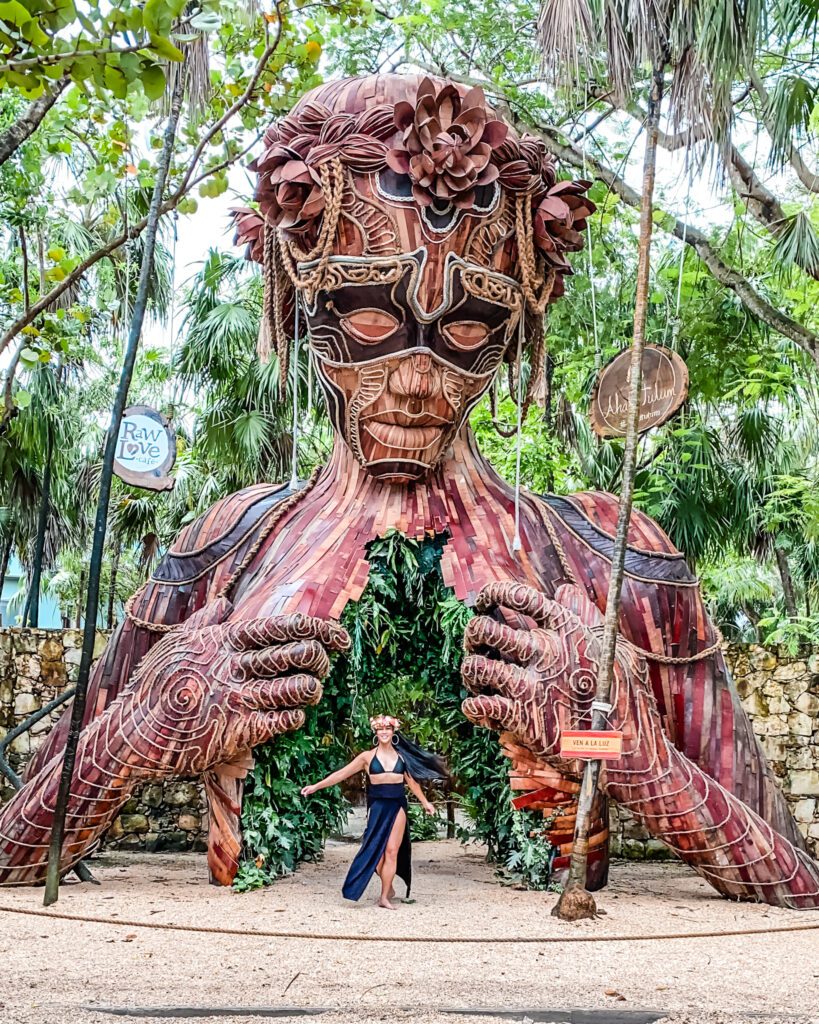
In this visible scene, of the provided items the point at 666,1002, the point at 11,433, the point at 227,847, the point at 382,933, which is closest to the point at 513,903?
the point at 382,933

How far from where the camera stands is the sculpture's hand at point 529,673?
23.8 ft

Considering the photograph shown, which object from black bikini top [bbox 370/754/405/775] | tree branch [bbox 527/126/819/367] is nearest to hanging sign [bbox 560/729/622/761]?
black bikini top [bbox 370/754/405/775]

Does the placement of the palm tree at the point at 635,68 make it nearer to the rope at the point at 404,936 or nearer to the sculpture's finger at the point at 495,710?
Result: the rope at the point at 404,936

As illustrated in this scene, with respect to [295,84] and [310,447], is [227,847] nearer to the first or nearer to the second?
[295,84]

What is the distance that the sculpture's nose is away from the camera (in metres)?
7.76

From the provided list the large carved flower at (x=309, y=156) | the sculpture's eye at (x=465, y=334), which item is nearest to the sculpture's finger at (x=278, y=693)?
the sculpture's eye at (x=465, y=334)

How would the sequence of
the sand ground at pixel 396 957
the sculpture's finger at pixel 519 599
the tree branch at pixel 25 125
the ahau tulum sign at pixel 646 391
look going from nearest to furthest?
1. the sand ground at pixel 396 957
2. the tree branch at pixel 25 125
3. the sculpture's finger at pixel 519 599
4. the ahau tulum sign at pixel 646 391

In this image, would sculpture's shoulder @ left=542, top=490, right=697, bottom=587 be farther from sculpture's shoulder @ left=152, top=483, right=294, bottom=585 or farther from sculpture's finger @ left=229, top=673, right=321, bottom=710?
sculpture's finger @ left=229, top=673, right=321, bottom=710

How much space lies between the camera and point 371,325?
7.78 metres

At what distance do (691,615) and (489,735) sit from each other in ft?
5.03

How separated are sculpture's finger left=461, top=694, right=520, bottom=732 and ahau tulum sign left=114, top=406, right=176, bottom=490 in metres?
2.38

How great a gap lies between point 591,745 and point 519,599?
114 cm

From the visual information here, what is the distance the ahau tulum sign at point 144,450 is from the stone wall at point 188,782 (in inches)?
134

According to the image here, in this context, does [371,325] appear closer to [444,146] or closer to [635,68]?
[444,146]
